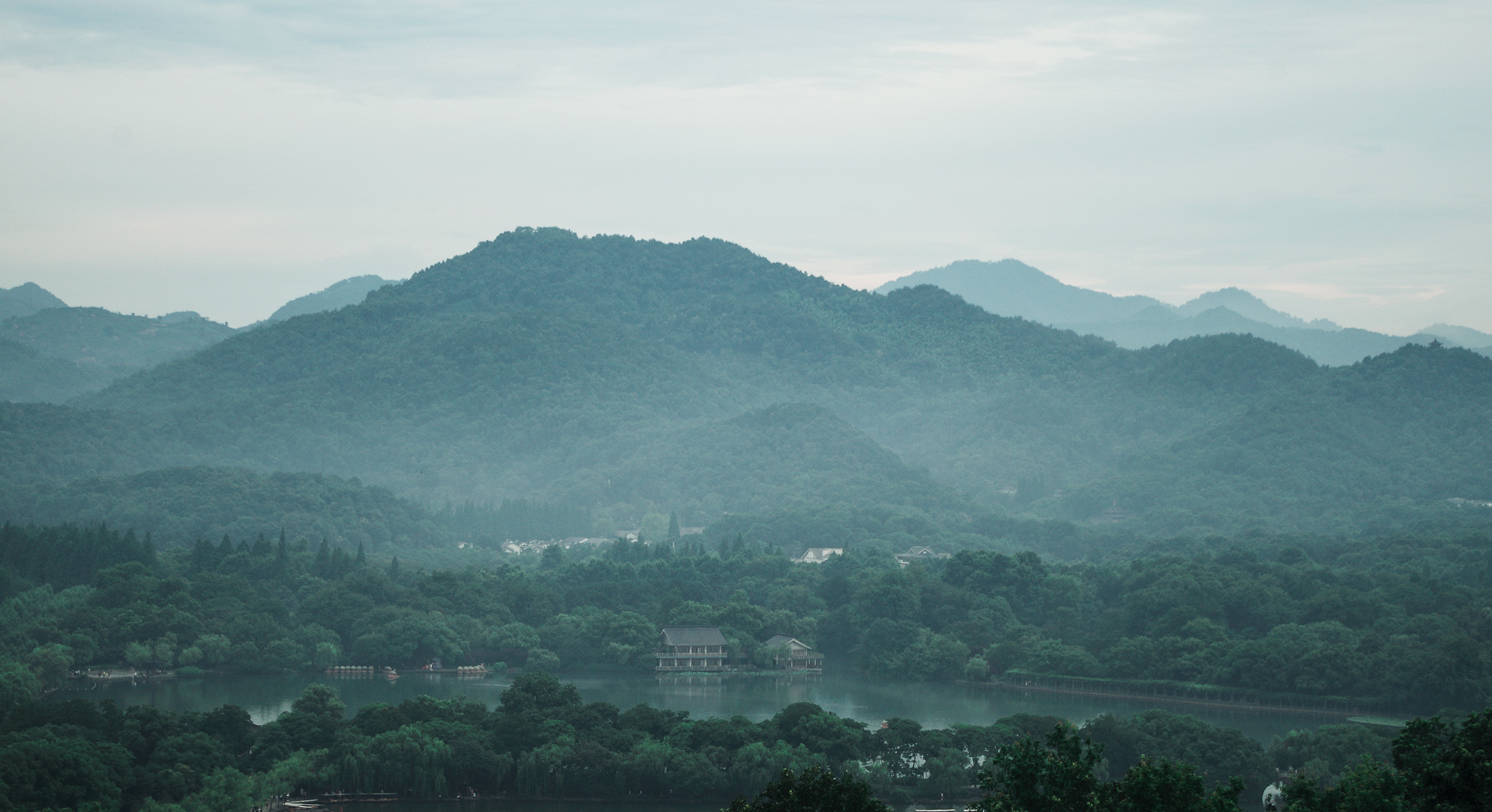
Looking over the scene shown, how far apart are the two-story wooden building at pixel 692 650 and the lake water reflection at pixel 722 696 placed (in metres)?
1.52

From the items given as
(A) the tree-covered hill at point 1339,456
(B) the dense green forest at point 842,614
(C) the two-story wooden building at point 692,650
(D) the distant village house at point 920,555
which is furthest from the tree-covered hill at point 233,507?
(A) the tree-covered hill at point 1339,456

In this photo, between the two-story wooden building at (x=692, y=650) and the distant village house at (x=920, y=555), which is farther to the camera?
the distant village house at (x=920, y=555)

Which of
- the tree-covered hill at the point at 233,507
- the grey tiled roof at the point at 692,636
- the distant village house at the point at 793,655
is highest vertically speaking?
the tree-covered hill at the point at 233,507

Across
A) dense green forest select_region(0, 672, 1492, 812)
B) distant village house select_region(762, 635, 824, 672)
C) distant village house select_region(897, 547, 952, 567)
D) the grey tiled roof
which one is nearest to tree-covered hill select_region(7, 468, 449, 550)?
distant village house select_region(897, 547, 952, 567)

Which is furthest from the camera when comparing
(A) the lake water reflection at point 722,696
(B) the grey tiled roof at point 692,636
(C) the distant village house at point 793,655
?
(C) the distant village house at point 793,655

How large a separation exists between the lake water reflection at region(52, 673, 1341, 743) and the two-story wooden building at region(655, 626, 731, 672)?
152 centimetres

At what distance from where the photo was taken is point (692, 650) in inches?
2648

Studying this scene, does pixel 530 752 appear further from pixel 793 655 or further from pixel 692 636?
pixel 793 655

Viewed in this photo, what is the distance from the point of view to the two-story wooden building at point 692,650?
6656 cm

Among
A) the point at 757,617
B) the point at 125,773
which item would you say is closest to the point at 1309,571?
the point at 757,617

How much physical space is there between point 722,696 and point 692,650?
8564 mm

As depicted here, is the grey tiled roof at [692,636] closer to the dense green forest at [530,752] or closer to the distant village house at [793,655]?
the distant village house at [793,655]

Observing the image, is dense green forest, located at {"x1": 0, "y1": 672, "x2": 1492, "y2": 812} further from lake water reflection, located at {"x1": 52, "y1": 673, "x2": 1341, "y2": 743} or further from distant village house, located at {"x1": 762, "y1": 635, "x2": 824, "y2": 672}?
distant village house, located at {"x1": 762, "y1": 635, "x2": 824, "y2": 672}

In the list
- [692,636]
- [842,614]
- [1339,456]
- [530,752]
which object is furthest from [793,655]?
[1339,456]
